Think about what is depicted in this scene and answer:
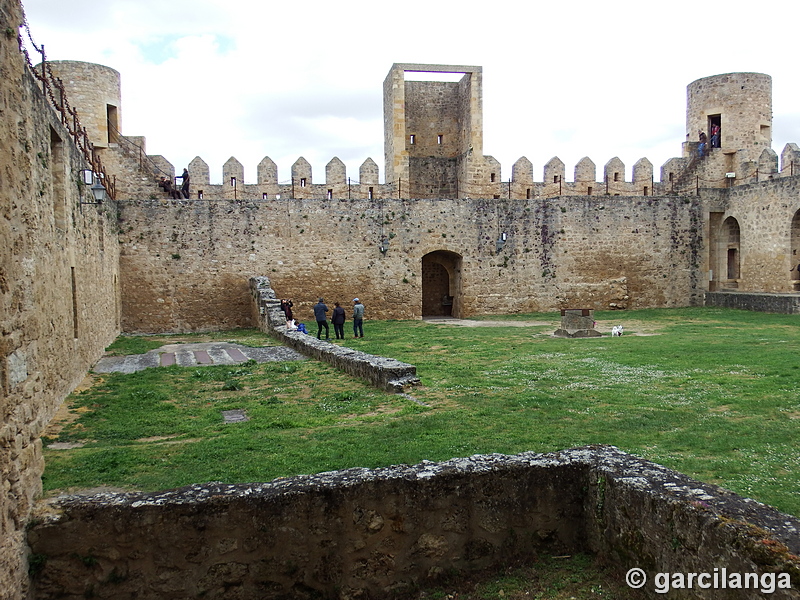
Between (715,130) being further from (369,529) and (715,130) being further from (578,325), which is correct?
(369,529)

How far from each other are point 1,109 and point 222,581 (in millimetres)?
3237

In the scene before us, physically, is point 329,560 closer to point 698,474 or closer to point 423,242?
point 698,474

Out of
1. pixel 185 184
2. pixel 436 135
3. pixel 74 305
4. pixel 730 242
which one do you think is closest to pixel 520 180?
pixel 436 135

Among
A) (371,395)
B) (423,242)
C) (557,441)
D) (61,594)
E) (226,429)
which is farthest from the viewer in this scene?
(423,242)

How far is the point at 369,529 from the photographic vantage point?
4.17 m

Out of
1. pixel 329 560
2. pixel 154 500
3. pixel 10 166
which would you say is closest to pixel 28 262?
pixel 10 166

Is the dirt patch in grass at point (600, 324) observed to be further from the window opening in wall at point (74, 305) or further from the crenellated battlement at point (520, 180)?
the window opening in wall at point (74, 305)

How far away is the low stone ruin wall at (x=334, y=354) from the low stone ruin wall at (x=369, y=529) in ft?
15.2

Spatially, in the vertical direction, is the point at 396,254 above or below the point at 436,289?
above

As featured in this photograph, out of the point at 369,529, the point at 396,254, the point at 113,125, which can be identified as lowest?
the point at 369,529

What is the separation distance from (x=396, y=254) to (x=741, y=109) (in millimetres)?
15426

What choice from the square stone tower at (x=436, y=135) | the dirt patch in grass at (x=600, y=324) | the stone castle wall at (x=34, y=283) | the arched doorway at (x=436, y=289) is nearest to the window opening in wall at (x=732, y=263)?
the dirt patch in grass at (x=600, y=324)

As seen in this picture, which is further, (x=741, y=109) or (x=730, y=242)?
Result: (x=741, y=109)

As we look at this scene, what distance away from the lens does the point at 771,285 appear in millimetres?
21875
